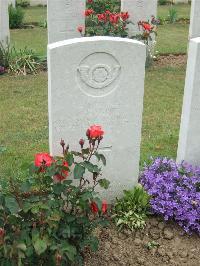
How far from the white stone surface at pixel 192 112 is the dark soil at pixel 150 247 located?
764 mm

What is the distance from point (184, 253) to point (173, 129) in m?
2.67

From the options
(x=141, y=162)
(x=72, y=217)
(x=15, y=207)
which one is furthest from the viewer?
(x=141, y=162)

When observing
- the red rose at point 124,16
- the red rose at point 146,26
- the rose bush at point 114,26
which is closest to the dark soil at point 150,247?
the rose bush at point 114,26

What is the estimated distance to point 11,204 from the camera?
2652 mm

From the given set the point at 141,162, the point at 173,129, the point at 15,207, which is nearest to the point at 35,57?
the point at 173,129

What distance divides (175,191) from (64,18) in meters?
5.07

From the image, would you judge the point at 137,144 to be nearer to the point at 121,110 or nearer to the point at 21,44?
the point at 121,110

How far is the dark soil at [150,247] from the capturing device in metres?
3.51

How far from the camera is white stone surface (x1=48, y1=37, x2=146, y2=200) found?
3520 mm

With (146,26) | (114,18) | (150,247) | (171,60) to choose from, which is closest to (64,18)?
(114,18)

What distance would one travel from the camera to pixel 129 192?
13.0 feet

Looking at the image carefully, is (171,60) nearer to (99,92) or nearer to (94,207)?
(99,92)

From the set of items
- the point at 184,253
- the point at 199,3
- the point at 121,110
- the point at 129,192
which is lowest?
the point at 184,253

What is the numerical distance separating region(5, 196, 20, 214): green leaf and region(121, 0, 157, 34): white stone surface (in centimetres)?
696
